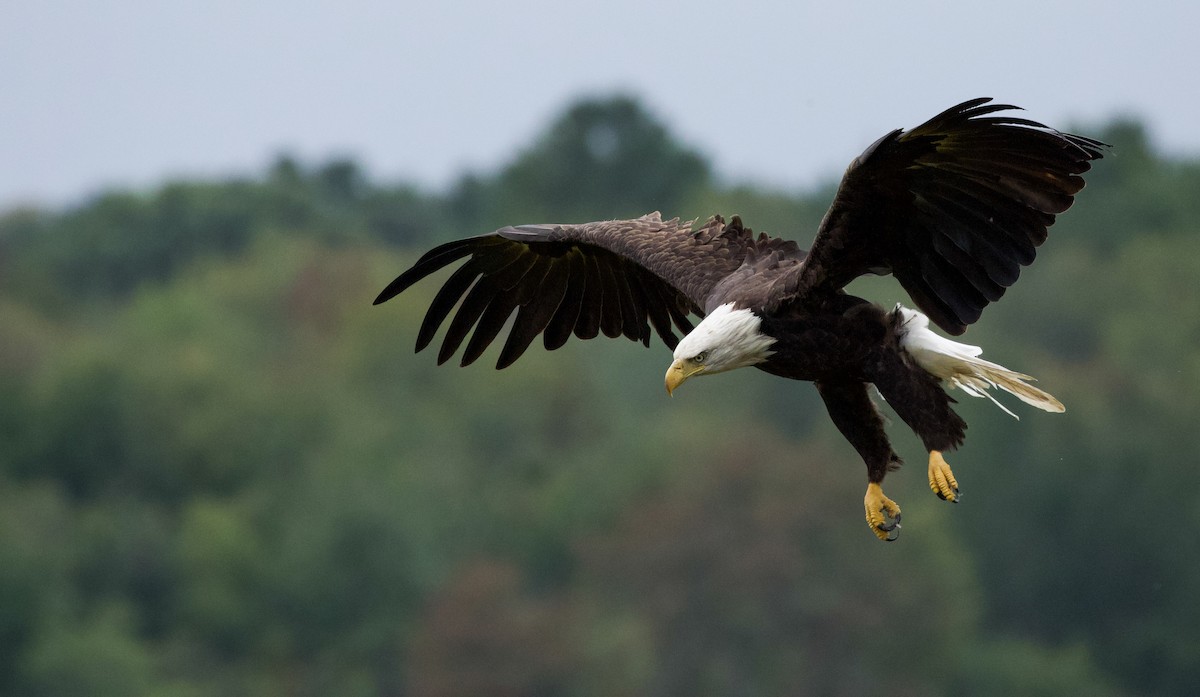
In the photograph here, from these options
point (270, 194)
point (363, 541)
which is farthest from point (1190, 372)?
point (270, 194)

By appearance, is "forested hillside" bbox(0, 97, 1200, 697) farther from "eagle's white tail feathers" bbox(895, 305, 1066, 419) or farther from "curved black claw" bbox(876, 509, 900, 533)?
"eagle's white tail feathers" bbox(895, 305, 1066, 419)

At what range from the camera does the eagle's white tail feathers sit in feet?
28.6

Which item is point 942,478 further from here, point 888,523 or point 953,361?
point 888,523

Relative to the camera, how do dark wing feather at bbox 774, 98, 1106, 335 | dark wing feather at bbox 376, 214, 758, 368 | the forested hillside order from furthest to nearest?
1. the forested hillside
2. dark wing feather at bbox 376, 214, 758, 368
3. dark wing feather at bbox 774, 98, 1106, 335

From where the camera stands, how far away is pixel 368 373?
184ft

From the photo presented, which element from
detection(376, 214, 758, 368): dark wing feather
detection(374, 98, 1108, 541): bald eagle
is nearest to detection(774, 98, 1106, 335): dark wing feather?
detection(374, 98, 1108, 541): bald eagle

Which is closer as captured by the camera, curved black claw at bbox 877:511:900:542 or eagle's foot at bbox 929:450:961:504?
eagle's foot at bbox 929:450:961:504

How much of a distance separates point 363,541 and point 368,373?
12.9m

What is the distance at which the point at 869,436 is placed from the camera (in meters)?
9.05

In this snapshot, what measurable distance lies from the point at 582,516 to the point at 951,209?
1499 inches

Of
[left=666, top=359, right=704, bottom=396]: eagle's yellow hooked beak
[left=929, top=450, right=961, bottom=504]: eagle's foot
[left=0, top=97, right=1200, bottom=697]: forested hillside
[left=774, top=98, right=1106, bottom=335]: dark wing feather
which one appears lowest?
[left=0, top=97, right=1200, bottom=697]: forested hillside

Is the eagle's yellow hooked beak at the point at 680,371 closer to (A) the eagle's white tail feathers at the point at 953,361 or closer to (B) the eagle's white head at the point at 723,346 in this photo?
(B) the eagle's white head at the point at 723,346

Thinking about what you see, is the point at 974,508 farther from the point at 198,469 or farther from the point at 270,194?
the point at 270,194

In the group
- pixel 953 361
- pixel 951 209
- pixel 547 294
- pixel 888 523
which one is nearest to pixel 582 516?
pixel 547 294
